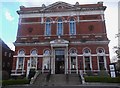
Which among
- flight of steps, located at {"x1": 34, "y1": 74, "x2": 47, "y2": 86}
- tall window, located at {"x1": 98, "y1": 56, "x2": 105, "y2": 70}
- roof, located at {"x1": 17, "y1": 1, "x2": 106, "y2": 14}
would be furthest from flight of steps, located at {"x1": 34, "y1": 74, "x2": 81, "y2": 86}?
roof, located at {"x1": 17, "y1": 1, "x2": 106, "y2": 14}

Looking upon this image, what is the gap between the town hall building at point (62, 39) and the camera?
25.9 metres

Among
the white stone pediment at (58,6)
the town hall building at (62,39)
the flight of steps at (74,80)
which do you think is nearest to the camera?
the flight of steps at (74,80)

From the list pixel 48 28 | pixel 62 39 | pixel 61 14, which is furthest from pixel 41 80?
pixel 61 14

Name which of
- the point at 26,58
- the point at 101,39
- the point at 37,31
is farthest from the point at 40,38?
the point at 101,39

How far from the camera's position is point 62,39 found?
86.8 feet

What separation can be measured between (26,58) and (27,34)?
408cm

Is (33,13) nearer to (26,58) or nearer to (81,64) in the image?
(26,58)

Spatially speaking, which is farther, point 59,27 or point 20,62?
point 59,27

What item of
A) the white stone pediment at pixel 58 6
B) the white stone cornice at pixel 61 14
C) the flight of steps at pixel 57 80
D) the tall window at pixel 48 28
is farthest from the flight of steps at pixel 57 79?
the white stone pediment at pixel 58 6

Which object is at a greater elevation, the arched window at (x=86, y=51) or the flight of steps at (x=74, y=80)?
the arched window at (x=86, y=51)

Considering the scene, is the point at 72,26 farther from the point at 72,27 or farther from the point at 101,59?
the point at 101,59

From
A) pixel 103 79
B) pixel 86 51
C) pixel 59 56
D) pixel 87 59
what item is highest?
pixel 86 51

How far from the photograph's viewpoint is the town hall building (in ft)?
84.9

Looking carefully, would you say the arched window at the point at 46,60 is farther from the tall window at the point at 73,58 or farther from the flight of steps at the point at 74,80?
the flight of steps at the point at 74,80
